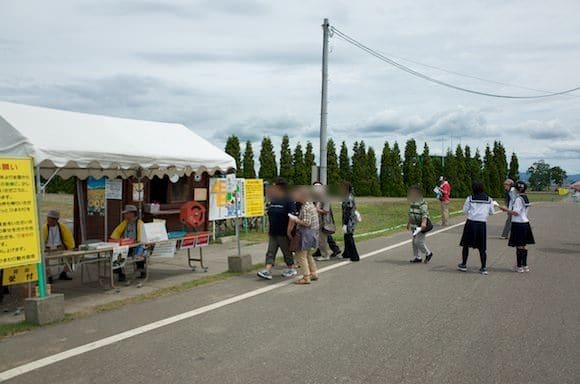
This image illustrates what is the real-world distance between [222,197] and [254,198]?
51.8 inches

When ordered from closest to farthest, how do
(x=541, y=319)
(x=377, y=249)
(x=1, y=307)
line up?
(x=541, y=319)
(x=1, y=307)
(x=377, y=249)

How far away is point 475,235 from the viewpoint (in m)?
10.2

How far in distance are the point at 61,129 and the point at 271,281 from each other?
443 centimetres

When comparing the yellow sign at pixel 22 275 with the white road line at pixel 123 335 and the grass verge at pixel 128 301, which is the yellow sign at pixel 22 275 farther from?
the white road line at pixel 123 335

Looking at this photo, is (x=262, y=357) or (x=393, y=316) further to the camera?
(x=393, y=316)

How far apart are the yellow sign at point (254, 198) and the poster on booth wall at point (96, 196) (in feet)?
16.0

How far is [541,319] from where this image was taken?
22.3 feet

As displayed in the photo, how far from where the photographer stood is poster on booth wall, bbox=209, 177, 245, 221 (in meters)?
16.0

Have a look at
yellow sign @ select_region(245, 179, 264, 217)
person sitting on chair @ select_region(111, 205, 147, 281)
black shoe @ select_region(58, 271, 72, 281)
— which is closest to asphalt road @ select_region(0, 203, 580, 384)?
person sitting on chair @ select_region(111, 205, 147, 281)

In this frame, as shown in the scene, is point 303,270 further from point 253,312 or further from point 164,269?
point 164,269

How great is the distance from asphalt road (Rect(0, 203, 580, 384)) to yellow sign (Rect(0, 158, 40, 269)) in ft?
3.19

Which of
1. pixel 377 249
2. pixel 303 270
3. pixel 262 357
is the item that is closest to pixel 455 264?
pixel 377 249

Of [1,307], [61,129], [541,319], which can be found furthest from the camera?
[61,129]

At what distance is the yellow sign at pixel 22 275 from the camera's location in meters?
7.43
